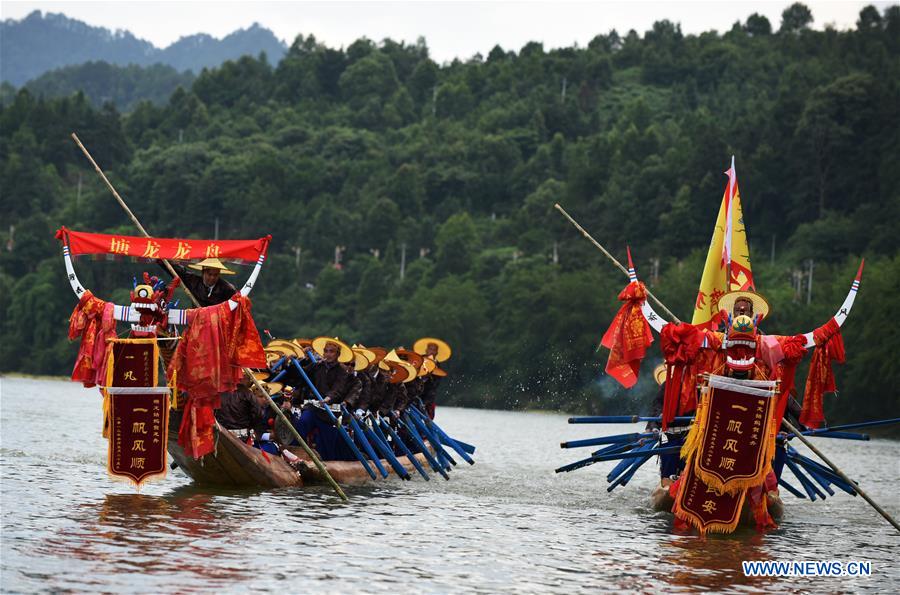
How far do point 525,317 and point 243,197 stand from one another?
43074 millimetres

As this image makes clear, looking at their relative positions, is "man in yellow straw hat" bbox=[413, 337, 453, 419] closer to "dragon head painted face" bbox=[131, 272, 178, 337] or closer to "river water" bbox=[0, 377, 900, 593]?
"river water" bbox=[0, 377, 900, 593]

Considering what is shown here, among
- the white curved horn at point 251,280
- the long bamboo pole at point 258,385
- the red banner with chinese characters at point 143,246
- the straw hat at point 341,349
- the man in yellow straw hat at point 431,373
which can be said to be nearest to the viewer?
the white curved horn at point 251,280

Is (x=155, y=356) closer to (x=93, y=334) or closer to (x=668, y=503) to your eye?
(x=93, y=334)

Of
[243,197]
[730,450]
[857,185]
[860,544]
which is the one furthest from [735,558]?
[243,197]

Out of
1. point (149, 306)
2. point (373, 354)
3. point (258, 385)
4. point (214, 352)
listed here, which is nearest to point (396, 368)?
point (373, 354)

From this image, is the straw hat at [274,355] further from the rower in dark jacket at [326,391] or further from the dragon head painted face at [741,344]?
the dragon head painted face at [741,344]

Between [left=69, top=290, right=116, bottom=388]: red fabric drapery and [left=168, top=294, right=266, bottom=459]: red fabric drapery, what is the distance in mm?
952

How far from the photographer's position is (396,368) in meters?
25.8

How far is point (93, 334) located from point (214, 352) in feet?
5.43

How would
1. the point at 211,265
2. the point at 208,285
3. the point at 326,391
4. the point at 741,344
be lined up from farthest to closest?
the point at 326,391 < the point at 208,285 < the point at 211,265 < the point at 741,344

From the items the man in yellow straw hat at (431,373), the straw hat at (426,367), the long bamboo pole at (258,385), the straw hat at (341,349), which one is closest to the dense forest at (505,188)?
the man in yellow straw hat at (431,373)

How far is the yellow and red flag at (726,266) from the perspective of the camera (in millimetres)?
22953

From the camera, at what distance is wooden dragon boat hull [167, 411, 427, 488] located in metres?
20.0

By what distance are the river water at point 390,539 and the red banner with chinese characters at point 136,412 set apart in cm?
60
